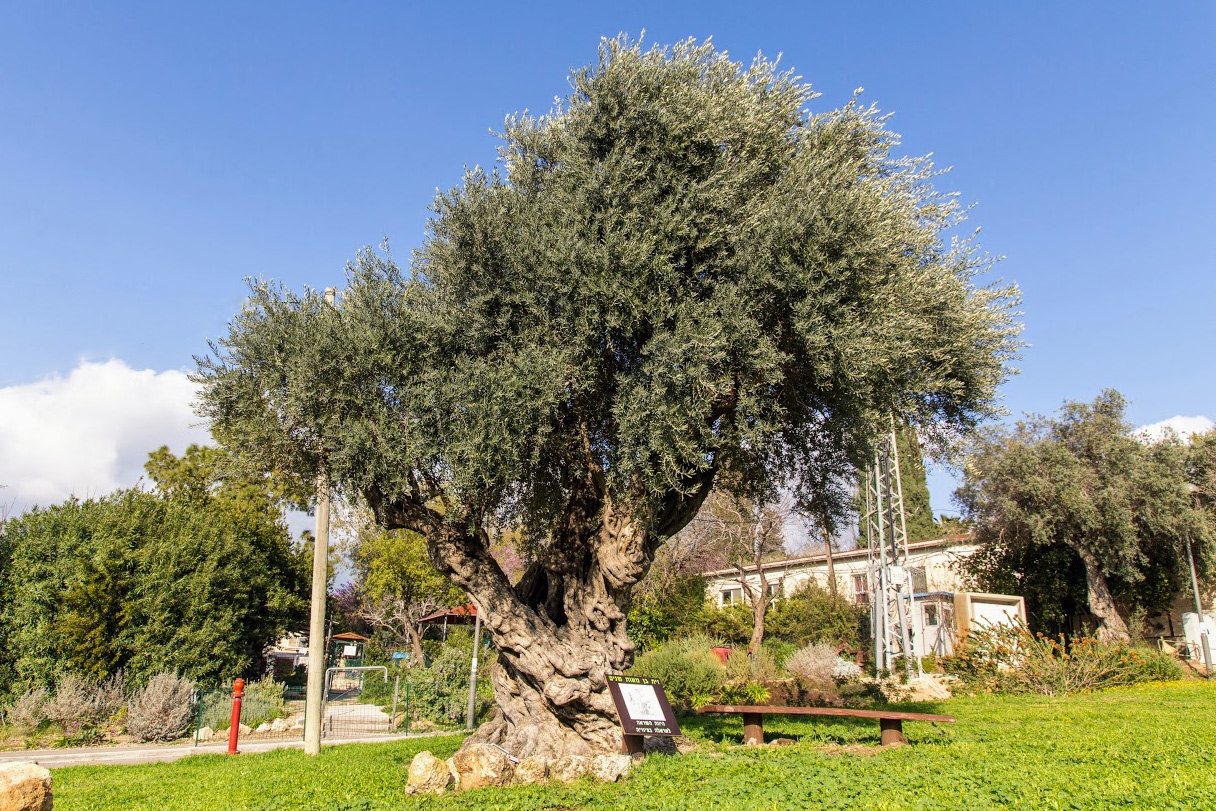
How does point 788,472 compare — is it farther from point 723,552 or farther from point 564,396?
point 723,552

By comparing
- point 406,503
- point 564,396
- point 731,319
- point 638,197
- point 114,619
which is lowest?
point 114,619

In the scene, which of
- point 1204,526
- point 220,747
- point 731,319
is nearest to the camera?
point 731,319

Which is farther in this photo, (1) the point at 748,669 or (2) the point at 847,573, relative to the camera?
(2) the point at 847,573

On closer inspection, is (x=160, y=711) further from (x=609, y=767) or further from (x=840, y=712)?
(x=840, y=712)

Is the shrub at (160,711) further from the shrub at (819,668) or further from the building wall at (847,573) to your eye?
the building wall at (847,573)

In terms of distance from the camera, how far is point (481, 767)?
342 inches

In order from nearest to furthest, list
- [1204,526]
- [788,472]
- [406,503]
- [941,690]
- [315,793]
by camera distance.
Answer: [315,793] < [406,503] < [788,472] < [941,690] < [1204,526]

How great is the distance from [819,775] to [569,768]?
3056 mm

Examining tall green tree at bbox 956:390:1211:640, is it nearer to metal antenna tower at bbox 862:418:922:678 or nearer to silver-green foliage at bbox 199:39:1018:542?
metal antenna tower at bbox 862:418:922:678

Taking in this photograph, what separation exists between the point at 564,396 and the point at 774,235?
11.2ft

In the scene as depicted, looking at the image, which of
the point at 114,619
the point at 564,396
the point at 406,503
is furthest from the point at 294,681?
the point at 564,396

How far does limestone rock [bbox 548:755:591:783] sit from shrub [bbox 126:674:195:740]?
12051mm

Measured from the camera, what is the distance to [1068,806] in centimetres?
643

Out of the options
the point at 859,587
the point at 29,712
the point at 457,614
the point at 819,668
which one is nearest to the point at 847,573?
the point at 859,587
